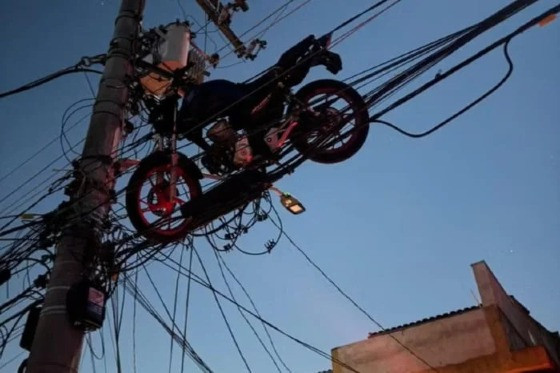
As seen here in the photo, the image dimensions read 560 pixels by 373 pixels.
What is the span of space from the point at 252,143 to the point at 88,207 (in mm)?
1956

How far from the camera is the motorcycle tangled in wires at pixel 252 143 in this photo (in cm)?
574

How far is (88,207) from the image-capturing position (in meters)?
5.69

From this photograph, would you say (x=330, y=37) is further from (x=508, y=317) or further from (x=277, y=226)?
(x=508, y=317)

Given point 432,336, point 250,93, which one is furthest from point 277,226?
point 432,336

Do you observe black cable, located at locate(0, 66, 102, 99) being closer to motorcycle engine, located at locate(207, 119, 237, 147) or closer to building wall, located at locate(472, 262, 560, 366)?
motorcycle engine, located at locate(207, 119, 237, 147)

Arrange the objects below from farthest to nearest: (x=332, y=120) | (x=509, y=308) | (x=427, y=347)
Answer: (x=509, y=308)
(x=427, y=347)
(x=332, y=120)

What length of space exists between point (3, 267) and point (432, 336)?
9584 millimetres

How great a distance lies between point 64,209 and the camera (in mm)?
5766

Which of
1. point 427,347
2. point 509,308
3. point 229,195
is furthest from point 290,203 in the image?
point 509,308

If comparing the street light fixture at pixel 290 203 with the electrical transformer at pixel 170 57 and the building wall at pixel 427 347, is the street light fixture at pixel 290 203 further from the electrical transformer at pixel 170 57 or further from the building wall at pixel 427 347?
the building wall at pixel 427 347

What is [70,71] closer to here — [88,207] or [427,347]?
[88,207]

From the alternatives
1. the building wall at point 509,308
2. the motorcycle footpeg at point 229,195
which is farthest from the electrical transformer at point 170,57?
the building wall at point 509,308

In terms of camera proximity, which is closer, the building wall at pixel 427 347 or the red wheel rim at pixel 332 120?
the red wheel rim at pixel 332 120

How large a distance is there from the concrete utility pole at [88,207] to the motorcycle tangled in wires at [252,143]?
0.41m
